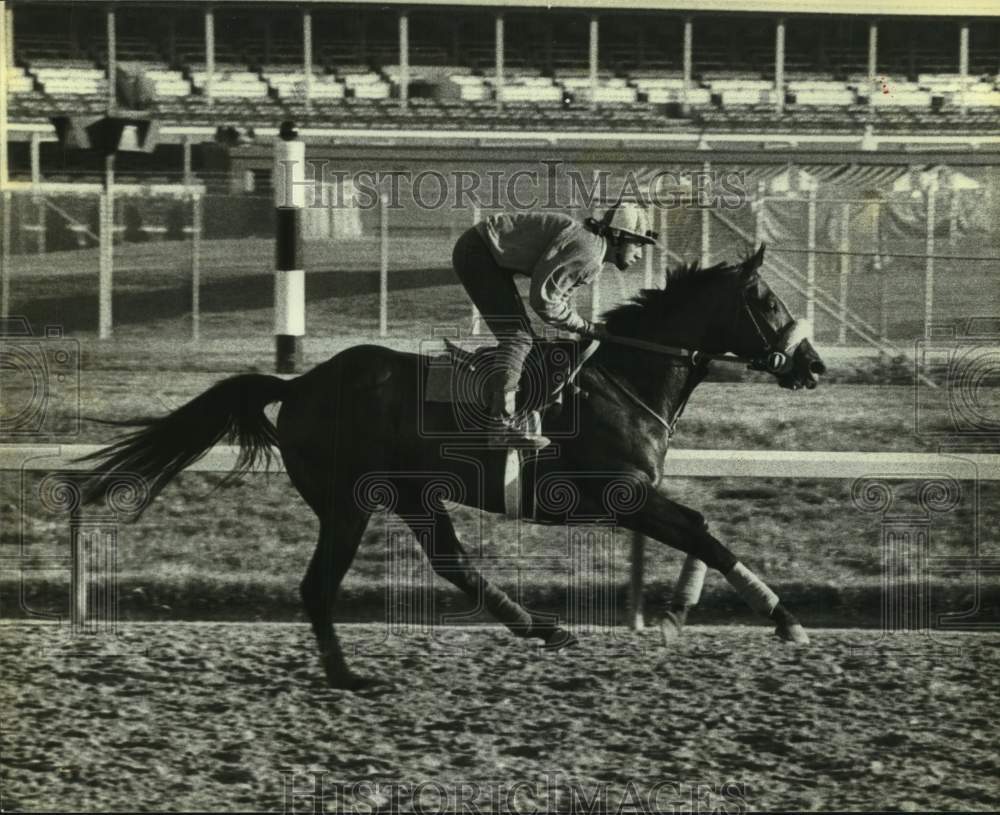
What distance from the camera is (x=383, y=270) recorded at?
5.06m

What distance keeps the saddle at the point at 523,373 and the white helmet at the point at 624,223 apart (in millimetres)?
289

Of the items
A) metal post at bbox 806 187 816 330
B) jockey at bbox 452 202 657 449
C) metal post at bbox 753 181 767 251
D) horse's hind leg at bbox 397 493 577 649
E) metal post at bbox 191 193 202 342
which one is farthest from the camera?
metal post at bbox 806 187 816 330

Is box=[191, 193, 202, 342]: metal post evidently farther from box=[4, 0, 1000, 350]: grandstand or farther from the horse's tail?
the horse's tail

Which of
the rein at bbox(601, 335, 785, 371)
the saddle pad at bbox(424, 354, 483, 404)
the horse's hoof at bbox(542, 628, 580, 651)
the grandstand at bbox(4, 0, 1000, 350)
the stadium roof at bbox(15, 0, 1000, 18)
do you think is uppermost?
the stadium roof at bbox(15, 0, 1000, 18)

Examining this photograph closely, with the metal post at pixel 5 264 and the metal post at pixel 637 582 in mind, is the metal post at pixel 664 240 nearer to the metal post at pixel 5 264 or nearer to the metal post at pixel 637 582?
the metal post at pixel 637 582

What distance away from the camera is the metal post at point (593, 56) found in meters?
4.26

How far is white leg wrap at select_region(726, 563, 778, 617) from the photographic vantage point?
156 inches

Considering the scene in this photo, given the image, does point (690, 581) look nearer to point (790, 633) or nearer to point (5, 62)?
point (790, 633)

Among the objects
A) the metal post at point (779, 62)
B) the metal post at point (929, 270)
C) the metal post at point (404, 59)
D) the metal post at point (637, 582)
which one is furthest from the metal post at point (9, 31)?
the metal post at point (929, 270)

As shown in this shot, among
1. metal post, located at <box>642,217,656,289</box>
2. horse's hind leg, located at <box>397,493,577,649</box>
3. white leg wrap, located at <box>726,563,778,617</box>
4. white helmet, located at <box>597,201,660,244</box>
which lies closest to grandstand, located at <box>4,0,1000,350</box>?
metal post, located at <box>642,217,656,289</box>

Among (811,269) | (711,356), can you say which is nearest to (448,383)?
(711,356)

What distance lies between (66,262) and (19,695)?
2.27m

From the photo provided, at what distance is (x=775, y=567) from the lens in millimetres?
5418

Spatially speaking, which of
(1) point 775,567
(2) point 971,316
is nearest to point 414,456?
(1) point 775,567
